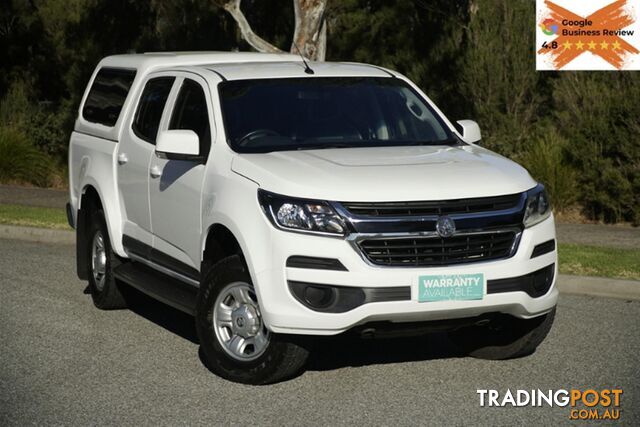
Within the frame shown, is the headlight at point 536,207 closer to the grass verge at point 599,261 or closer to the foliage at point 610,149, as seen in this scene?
the grass verge at point 599,261

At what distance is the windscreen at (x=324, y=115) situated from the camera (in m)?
8.62

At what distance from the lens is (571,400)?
7.54m

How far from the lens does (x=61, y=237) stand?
14.9m

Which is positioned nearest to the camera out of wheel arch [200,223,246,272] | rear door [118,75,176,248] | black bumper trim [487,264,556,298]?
black bumper trim [487,264,556,298]

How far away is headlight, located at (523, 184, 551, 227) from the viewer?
7837 millimetres

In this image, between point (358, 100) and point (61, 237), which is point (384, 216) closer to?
point (358, 100)

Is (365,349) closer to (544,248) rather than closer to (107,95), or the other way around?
(544,248)

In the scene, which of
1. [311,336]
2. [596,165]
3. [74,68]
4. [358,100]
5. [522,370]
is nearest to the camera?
[311,336]

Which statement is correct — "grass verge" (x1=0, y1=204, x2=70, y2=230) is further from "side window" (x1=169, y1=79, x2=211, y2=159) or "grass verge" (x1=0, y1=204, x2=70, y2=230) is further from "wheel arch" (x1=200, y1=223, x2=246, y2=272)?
"wheel arch" (x1=200, y1=223, x2=246, y2=272)

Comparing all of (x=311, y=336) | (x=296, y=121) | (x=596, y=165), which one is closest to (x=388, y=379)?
(x=311, y=336)

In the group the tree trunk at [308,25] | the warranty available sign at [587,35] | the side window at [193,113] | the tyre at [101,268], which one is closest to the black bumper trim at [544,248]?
the side window at [193,113]

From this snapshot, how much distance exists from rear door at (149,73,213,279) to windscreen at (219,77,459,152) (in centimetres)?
24

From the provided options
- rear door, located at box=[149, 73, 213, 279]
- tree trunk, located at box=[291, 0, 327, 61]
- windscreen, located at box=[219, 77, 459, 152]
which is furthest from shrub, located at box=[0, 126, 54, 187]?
windscreen, located at box=[219, 77, 459, 152]

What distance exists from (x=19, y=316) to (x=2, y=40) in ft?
66.0
